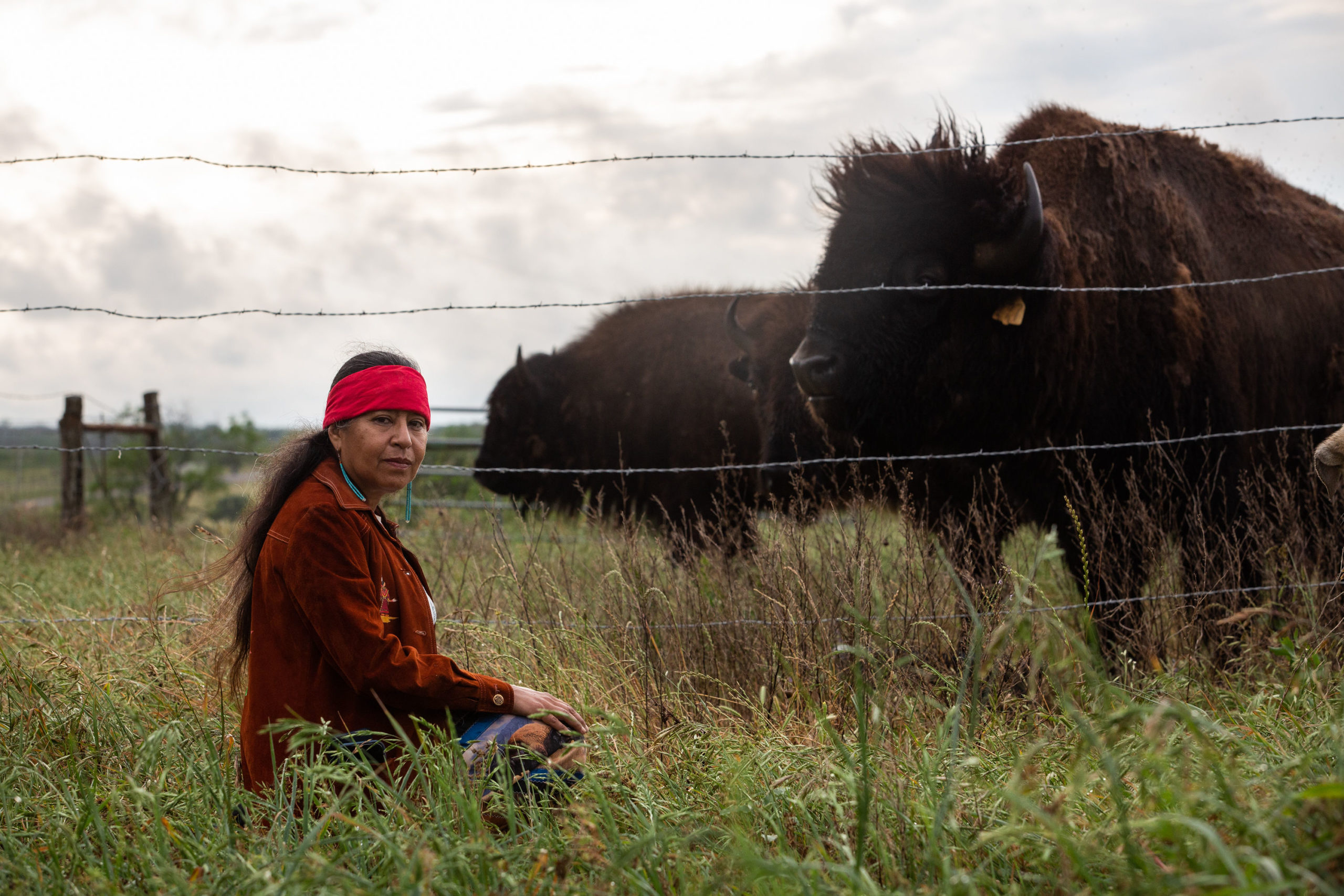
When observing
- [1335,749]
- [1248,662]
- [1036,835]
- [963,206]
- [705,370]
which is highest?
[963,206]

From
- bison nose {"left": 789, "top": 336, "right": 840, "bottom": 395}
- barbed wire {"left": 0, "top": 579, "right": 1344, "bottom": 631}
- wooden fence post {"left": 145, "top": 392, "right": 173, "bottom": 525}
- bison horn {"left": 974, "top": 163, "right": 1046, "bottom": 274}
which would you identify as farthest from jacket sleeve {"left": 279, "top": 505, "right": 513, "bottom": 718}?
wooden fence post {"left": 145, "top": 392, "right": 173, "bottom": 525}

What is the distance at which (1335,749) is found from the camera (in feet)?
5.75

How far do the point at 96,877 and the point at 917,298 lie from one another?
386 centimetres

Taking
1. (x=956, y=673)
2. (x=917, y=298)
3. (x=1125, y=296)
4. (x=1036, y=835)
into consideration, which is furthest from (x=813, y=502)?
(x=1036, y=835)

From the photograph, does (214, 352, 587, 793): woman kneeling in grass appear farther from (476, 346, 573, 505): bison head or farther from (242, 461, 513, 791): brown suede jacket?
(476, 346, 573, 505): bison head

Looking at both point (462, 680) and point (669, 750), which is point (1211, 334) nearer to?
point (669, 750)

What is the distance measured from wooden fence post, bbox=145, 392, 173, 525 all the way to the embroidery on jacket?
36.3 ft

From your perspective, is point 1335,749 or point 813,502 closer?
point 1335,749

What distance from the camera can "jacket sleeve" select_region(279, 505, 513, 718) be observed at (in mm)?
2375

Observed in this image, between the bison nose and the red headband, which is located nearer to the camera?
the red headband

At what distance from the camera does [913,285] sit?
4762 millimetres

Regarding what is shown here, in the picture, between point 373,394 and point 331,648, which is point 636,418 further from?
point 331,648

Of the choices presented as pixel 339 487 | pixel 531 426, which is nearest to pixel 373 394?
pixel 339 487

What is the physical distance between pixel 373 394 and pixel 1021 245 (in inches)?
124
